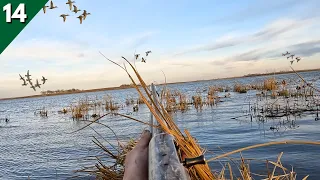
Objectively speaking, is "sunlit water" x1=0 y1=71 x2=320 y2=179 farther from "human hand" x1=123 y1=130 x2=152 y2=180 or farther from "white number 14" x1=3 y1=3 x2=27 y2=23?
"human hand" x1=123 y1=130 x2=152 y2=180

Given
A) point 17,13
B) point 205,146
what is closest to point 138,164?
point 205,146

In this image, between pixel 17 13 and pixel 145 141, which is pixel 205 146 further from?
pixel 17 13

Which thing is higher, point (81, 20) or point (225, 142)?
point (81, 20)

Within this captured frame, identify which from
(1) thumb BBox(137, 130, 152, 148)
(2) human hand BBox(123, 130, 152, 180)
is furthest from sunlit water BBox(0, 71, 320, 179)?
(2) human hand BBox(123, 130, 152, 180)

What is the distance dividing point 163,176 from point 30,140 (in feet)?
45.2

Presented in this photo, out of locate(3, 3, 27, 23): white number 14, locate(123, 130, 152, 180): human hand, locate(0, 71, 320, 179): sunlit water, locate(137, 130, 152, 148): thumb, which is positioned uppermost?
locate(3, 3, 27, 23): white number 14

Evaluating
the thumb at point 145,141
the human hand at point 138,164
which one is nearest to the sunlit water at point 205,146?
the thumb at point 145,141

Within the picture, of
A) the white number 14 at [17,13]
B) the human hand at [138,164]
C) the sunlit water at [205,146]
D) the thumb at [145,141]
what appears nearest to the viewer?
the human hand at [138,164]

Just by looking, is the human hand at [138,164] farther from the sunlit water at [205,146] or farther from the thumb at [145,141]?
the sunlit water at [205,146]

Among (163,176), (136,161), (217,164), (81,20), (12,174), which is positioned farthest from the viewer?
(81,20)

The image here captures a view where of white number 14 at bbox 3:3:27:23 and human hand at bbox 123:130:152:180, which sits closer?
human hand at bbox 123:130:152:180

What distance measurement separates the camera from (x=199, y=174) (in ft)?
5.52

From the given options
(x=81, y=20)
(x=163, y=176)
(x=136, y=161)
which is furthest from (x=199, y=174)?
(x=81, y=20)

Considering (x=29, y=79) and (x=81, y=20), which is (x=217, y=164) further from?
(x=29, y=79)
